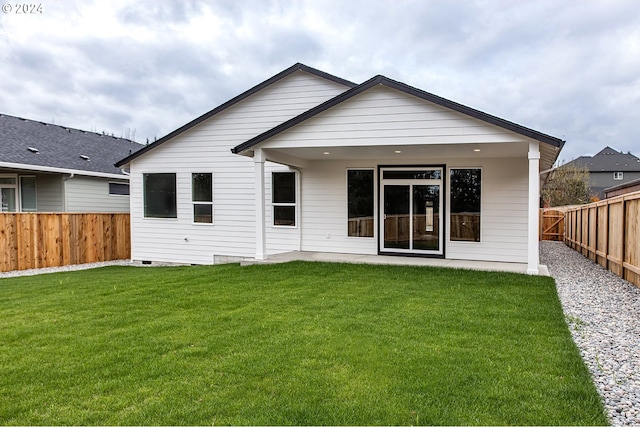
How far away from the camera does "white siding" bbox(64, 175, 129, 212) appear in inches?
612

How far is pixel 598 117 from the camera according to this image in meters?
49.6

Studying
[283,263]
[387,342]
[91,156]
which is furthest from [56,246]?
[387,342]

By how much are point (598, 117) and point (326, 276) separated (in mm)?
52513

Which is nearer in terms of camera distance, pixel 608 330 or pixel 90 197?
pixel 608 330

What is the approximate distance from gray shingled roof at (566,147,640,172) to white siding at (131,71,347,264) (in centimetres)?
4638

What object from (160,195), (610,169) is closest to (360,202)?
(160,195)

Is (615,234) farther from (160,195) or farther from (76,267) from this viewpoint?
(76,267)

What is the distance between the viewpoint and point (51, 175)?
1547cm

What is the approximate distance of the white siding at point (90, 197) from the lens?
15539mm

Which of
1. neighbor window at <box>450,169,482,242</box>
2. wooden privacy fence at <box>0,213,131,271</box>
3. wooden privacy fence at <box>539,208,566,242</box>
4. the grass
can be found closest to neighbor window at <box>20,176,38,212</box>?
wooden privacy fence at <box>0,213,131,271</box>

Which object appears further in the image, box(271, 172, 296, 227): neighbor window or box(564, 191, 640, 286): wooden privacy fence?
box(271, 172, 296, 227): neighbor window

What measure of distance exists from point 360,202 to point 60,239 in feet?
30.3

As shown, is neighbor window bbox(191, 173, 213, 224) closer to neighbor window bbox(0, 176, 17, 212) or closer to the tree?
neighbor window bbox(0, 176, 17, 212)

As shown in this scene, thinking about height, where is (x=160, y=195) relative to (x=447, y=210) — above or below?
above
